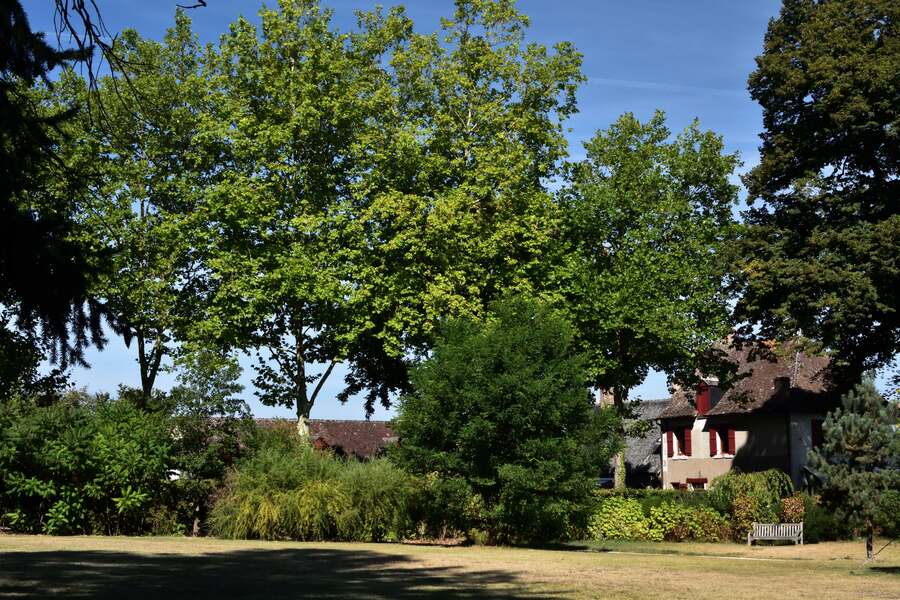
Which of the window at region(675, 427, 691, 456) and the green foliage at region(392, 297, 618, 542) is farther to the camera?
the window at region(675, 427, 691, 456)

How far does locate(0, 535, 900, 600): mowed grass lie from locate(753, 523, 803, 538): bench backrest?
8050 mm

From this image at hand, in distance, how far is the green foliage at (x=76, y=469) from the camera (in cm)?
2830

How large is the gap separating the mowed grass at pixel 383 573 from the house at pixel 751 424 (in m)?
30.6

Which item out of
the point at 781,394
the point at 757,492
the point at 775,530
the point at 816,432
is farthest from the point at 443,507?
the point at 816,432

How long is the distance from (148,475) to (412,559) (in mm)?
11503

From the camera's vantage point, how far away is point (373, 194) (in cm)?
4150

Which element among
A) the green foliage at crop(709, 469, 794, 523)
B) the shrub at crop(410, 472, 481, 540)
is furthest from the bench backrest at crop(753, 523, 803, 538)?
the shrub at crop(410, 472, 481, 540)

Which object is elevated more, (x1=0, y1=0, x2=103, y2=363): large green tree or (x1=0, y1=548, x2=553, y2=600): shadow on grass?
(x1=0, y1=0, x2=103, y2=363): large green tree

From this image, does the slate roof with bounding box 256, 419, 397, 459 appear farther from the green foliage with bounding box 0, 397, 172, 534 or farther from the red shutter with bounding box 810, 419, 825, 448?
the green foliage with bounding box 0, 397, 172, 534

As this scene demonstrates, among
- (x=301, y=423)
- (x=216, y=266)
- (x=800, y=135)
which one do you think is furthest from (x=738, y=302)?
(x=216, y=266)

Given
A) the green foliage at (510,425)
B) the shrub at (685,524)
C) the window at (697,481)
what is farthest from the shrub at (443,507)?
the window at (697,481)

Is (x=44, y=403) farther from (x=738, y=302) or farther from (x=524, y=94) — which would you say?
(x=738, y=302)

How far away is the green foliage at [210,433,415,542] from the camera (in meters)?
28.6

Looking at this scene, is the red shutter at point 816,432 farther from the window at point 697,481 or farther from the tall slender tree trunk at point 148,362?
the tall slender tree trunk at point 148,362
